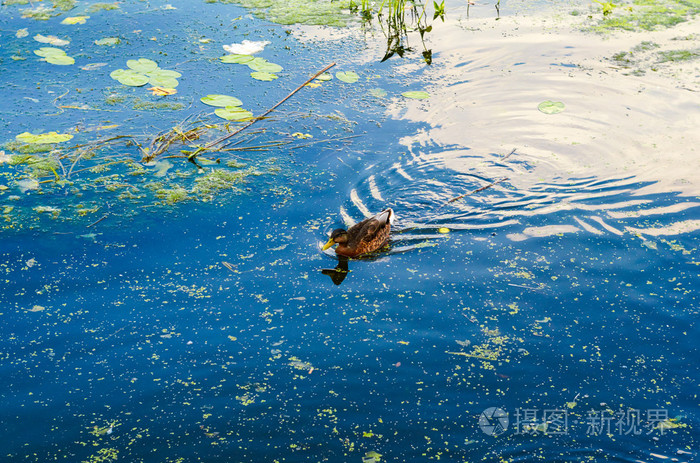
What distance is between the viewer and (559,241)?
3.53 m

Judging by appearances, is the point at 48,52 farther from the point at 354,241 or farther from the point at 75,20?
the point at 354,241

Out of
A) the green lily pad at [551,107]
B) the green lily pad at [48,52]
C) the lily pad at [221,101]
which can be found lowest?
the green lily pad at [551,107]

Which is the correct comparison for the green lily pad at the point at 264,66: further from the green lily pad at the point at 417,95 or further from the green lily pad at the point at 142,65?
the green lily pad at the point at 417,95

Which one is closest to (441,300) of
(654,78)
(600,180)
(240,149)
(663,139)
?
(600,180)

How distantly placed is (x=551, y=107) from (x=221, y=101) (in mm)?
2728

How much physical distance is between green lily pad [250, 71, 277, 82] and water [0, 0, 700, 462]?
0.48 meters

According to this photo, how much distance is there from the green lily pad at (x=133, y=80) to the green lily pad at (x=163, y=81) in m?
0.05

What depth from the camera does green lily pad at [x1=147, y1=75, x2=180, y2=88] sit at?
16.6ft

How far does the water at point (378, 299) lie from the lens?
2480mm

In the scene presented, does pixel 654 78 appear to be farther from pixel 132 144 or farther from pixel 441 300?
pixel 132 144

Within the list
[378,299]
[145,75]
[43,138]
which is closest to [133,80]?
[145,75]

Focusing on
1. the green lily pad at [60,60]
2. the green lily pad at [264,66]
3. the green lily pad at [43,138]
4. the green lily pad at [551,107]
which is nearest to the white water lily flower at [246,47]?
the green lily pad at [264,66]

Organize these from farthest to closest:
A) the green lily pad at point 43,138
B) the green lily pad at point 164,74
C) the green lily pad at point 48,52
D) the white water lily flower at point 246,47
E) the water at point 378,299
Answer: the white water lily flower at point 246,47
the green lily pad at point 48,52
the green lily pad at point 164,74
the green lily pad at point 43,138
the water at point 378,299

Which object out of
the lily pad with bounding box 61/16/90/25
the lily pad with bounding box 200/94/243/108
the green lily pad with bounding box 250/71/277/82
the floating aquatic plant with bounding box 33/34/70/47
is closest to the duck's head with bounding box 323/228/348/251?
the lily pad with bounding box 200/94/243/108
